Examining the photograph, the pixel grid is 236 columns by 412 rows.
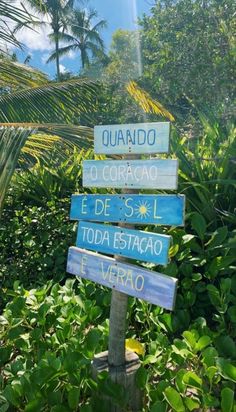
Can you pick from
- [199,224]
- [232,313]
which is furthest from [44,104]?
[232,313]

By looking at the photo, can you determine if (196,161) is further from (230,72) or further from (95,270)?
(230,72)

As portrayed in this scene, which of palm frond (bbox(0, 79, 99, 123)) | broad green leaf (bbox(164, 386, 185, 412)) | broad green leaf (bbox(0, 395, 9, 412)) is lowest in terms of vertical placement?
broad green leaf (bbox(0, 395, 9, 412))

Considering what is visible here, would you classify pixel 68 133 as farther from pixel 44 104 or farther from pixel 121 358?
pixel 121 358

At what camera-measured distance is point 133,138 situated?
208cm

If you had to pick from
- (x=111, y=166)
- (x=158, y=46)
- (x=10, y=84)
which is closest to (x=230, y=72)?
(x=158, y=46)

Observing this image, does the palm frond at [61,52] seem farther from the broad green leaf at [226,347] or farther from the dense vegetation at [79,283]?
the broad green leaf at [226,347]

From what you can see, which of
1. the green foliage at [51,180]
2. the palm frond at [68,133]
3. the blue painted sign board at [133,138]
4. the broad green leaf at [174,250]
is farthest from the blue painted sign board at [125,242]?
the green foliage at [51,180]

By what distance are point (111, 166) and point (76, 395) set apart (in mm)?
1038

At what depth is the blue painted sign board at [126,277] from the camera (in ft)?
6.09

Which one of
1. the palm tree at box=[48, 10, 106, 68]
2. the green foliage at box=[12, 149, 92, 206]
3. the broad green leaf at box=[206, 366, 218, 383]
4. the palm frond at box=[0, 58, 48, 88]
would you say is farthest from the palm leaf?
the palm tree at box=[48, 10, 106, 68]

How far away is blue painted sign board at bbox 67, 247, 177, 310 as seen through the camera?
1.86 meters

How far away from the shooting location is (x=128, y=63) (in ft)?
64.3

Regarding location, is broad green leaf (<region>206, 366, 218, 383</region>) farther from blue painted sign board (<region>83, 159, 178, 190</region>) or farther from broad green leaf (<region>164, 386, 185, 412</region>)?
blue painted sign board (<region>83, 159, 178, 190</region>)

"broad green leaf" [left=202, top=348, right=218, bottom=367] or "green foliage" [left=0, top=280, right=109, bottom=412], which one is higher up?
"broad green leaf" [left=202, top=348, right=218, bottom=367]
